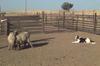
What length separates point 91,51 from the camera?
47.4 feet

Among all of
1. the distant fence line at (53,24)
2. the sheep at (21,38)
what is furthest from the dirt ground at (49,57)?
the distant fence line at (53,24)

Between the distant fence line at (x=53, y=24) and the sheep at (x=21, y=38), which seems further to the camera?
the distant fence line at (x=53, y=24)

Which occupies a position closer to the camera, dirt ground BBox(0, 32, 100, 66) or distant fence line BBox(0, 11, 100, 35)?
dirt ground BBox(0, 32, 100, 66)

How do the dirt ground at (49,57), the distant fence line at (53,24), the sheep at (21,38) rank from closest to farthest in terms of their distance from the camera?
the dirt ground at (49,57) < the sheep at (21,38) < the distant fence line at (53,24)

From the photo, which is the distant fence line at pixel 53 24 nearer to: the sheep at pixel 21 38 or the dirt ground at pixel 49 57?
the sheep at pixel 21 38

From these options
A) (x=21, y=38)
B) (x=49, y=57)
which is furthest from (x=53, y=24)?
(x=49, y=57)

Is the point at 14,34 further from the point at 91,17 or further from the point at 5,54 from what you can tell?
the point at 91,17

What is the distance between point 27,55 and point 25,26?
12842 mm

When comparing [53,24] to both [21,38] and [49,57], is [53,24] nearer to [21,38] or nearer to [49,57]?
[21,38]

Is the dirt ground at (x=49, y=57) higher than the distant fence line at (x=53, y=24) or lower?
lower

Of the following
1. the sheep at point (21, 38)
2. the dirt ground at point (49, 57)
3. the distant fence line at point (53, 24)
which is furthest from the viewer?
the distant fence line at point (53, 24)

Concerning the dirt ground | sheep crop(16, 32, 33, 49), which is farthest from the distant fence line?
the dirt ground

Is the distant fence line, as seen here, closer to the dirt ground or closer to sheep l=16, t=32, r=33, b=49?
sheep l=16, t=32, r=33, b=49

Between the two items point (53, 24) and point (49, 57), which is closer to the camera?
point (49, 57)
